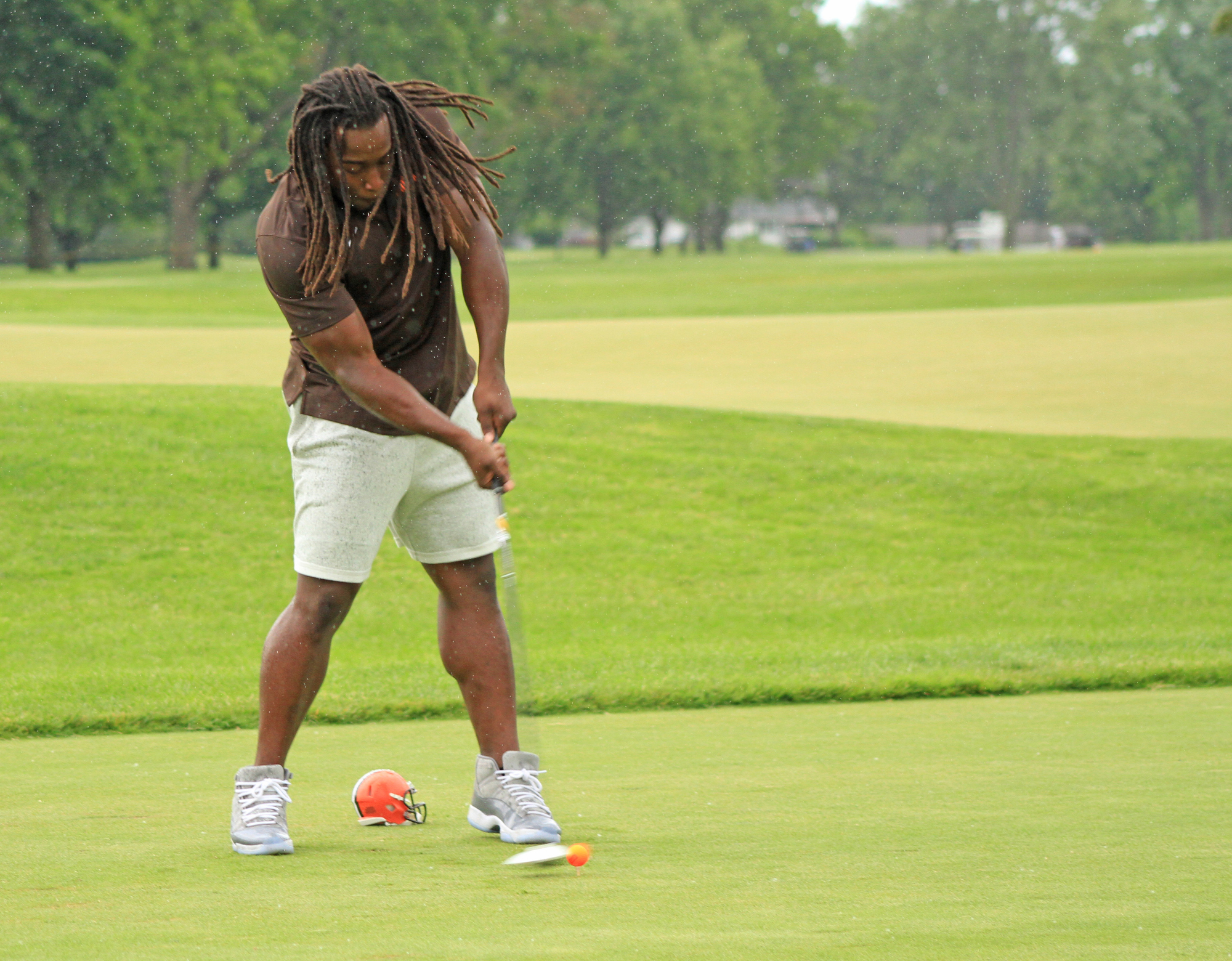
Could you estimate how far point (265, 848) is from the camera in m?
3.30

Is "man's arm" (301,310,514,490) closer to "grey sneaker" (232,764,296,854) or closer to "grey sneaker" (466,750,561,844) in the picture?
"grey sneaker" (466,750,561,844)

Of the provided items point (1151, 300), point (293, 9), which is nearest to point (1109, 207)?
point (293, 9)

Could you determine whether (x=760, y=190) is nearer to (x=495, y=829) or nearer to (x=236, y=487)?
(x=236, y=487)

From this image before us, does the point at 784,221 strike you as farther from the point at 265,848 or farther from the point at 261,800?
the point at 265,848

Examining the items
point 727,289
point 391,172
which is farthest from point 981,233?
point 391,172

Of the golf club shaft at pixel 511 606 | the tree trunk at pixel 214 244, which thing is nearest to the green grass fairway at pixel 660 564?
the golf club shaft at pixel 511 606

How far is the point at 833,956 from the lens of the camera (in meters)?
2.35

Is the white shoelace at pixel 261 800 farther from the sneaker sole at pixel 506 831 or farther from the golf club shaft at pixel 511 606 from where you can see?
the golf club shaft at pixel 511 606

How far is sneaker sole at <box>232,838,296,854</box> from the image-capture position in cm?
329

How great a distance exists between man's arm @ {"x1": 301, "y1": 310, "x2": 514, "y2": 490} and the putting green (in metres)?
10.1

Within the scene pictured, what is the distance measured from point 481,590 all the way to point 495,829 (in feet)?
1.93

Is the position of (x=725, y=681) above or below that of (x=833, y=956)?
below

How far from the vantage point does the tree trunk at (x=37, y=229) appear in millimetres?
44031

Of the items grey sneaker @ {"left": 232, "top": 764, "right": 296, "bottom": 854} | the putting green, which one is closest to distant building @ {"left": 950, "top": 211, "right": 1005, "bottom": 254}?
the putting green
